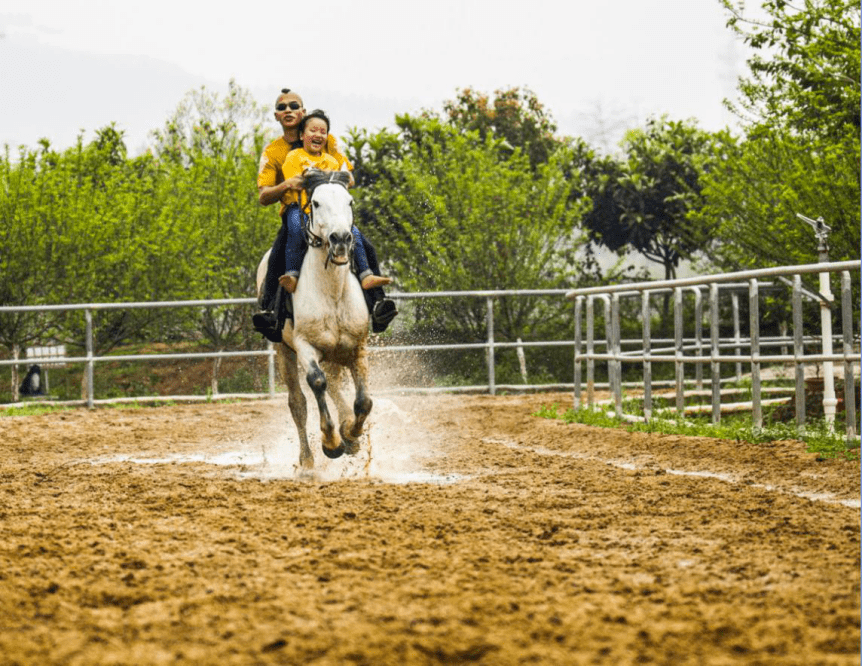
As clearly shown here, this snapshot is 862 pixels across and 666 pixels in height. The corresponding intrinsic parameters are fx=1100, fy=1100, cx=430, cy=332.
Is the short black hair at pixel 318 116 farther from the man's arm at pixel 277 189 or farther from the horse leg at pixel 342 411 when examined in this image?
the horse leg at pixel 342 411

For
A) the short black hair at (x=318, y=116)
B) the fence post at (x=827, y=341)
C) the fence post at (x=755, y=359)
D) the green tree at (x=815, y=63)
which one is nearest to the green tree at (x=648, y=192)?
the green tree at (x=815, y=63)

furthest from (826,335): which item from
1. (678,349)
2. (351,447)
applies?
(351,447)

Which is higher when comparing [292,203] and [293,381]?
[292,203]

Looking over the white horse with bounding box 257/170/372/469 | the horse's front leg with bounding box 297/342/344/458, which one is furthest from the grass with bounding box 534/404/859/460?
the horse's front leg with bounding box 297/342/344/458

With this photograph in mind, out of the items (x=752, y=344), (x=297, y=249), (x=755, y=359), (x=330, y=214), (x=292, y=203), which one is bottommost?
(x=755, y=359)

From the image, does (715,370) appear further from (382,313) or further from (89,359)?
(89,359)

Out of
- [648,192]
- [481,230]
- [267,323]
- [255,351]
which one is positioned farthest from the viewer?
[648,192]

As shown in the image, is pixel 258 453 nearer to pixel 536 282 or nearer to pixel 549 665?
pixel 549 665

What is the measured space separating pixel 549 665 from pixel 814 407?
36.2ft

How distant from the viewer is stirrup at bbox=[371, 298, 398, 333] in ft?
25.3

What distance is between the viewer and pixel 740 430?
9.04m

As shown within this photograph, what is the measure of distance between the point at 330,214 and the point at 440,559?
319cm

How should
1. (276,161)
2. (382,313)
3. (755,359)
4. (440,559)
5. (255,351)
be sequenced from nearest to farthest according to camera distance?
(440,559)
(382,313)
(276,161)
(755,359)
(255,351)

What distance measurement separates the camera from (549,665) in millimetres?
2914
